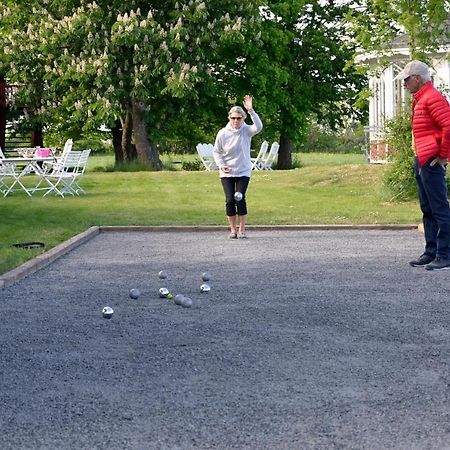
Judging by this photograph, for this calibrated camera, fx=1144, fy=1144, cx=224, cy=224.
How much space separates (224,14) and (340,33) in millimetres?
11427

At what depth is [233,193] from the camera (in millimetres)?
15094

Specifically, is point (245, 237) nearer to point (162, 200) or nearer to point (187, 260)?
point (187, 260)

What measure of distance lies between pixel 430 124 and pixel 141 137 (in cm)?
2737

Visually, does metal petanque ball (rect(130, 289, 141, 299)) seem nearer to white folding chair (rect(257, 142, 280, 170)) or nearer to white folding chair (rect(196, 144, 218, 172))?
white folding chair (rect(196, 144, 218, 172))

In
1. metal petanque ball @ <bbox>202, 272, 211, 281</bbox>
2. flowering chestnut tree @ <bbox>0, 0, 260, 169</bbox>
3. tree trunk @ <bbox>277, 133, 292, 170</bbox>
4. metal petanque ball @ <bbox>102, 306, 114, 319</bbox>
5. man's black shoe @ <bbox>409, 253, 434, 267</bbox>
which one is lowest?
tree trunk @ <bbox>277, 133, 292, 170</bbox>

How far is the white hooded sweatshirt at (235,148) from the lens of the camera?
1488 cm

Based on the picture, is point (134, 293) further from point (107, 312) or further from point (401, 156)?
point (401, 156)

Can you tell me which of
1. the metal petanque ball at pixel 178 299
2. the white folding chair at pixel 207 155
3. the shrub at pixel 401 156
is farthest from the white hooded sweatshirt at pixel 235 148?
the white folding chair at pixel 207 155

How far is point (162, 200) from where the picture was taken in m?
22.0

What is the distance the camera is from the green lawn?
16547mm

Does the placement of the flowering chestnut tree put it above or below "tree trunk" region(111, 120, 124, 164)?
above

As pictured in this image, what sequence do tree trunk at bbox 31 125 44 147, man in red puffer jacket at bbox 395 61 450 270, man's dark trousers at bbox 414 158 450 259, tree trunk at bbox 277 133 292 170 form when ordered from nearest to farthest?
1. man in red puffer jacket at bbox 395 61 450 270
2. man's dark trousers at bbox 414 158 450 259
3. tree trunk at bbox 31 125 44 147
4. tree trunk at bbox 277 133 292 170

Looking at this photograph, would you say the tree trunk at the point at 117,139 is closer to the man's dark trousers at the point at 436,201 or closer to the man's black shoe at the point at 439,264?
the man's dark trousers at the point at 436,201

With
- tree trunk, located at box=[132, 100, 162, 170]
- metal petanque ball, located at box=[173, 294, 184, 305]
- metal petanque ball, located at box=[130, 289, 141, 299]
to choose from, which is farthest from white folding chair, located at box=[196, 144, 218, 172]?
metal petanque ball, located at box=[173, 294, 184, 305]
